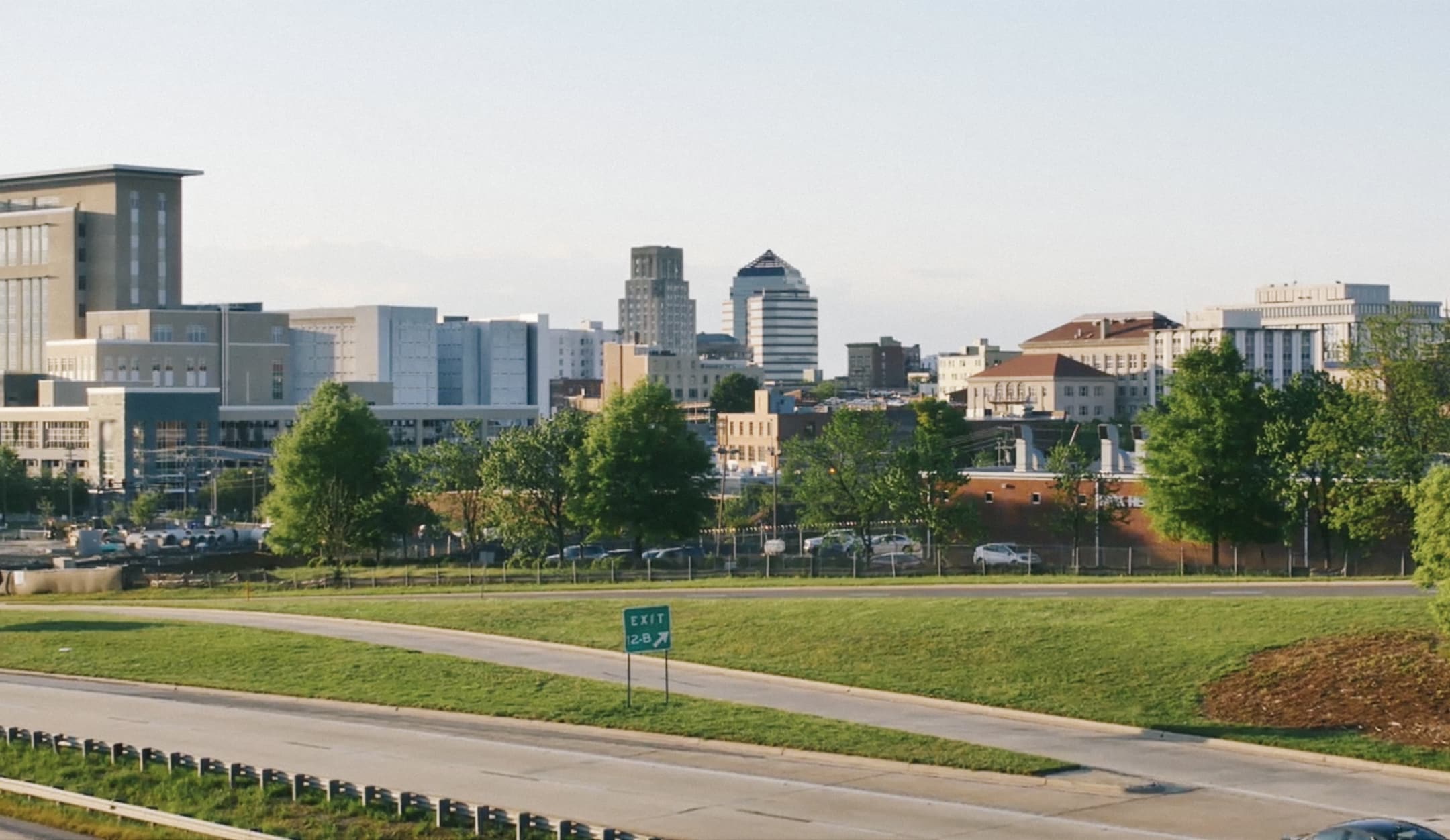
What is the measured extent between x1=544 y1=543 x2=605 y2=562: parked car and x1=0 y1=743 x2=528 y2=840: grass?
5721 centimetres

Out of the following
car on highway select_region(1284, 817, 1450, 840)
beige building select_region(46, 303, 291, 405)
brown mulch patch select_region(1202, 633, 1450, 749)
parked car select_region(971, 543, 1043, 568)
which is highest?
beige building select_region(46, 303, 291, 405)

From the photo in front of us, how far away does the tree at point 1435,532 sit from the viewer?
37.6 metres

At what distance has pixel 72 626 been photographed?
207 feet

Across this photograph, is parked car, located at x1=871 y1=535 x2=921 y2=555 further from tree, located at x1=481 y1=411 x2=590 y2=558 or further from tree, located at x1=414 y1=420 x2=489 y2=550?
tree, located at x1=414 y1=420 x2=489 y2=550

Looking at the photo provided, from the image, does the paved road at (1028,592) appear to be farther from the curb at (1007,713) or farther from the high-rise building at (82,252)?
the high-rise building at (82,252)

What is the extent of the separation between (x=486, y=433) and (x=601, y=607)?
12055 cm

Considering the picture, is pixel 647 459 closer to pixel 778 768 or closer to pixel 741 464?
pixel 778 768

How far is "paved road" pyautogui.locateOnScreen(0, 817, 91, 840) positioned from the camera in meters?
32.3

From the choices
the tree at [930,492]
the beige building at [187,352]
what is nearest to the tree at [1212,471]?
the tree at [930,492]

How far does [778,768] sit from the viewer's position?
34.5m

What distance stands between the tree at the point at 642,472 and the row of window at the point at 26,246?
119670 mm

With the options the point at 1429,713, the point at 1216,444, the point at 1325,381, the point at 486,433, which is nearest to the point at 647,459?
the point at 1216,444

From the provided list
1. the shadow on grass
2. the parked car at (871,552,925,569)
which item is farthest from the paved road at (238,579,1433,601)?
the parked car at (871,552,925,569)

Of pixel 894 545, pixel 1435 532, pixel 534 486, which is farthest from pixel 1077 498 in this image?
pixel 1435 532
